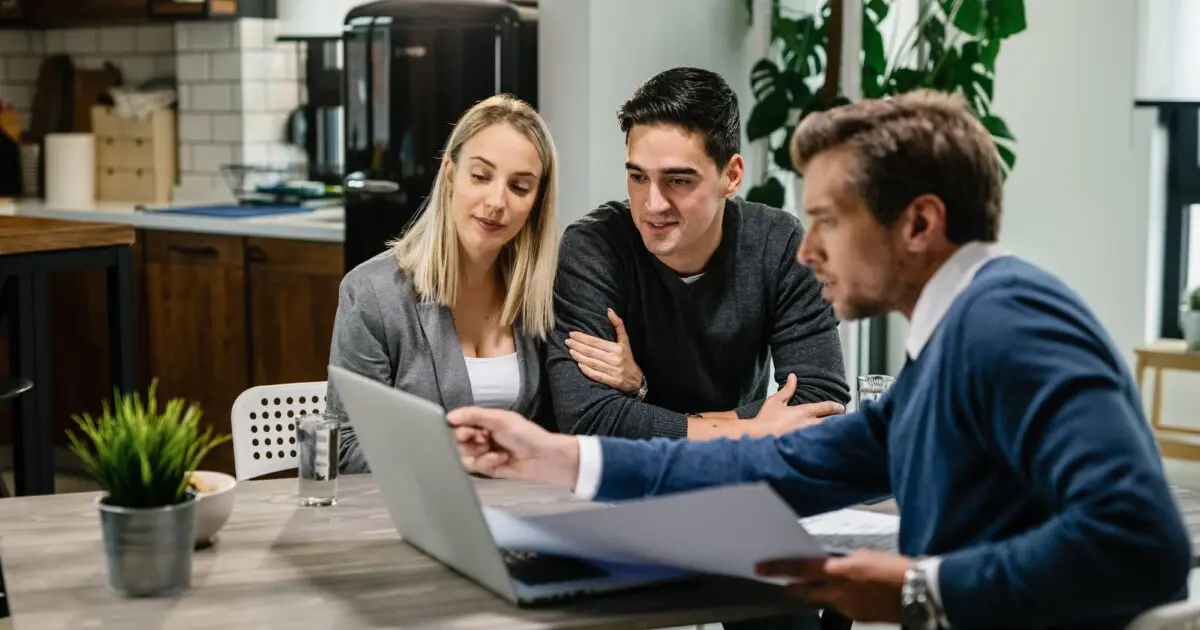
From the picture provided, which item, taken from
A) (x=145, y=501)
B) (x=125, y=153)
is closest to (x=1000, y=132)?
(x=125, y=153)

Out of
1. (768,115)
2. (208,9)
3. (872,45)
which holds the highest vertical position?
(208,9)

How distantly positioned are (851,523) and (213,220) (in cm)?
359

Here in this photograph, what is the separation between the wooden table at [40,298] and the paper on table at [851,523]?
7.28 feet

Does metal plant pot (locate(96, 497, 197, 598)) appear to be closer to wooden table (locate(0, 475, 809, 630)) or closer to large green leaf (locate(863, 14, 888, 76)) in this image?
wooden table (locate(0, 475, 809, 630))

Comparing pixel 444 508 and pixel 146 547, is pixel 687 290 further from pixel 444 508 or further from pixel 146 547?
pixel 146 547

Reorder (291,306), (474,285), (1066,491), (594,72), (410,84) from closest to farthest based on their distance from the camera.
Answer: (1066,491) < (474,285) < (594,72) < (410,84) < (291,306)

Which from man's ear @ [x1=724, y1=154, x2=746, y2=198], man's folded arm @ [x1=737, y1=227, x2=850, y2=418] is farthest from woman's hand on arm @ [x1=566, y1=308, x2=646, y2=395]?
man's ear @ [x1=724, y1=154, x2=746, y2=198]

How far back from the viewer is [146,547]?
151 cm

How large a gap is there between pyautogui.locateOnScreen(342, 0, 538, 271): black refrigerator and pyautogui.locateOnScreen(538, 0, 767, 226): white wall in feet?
0.43

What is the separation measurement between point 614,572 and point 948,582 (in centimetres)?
40

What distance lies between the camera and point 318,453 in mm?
1944

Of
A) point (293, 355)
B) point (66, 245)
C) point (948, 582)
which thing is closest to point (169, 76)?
point (293, 355)

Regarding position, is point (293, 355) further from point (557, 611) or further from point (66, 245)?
point (557, 611)

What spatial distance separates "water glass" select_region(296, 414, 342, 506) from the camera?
193 centimetres
